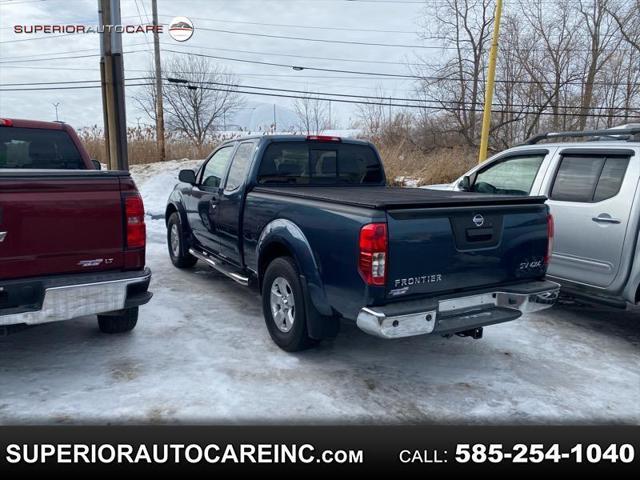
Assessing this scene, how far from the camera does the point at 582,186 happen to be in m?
4.99

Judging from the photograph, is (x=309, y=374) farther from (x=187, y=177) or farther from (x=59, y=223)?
(x=187, y=177)

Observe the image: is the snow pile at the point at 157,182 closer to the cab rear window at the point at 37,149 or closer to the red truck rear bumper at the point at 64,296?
the cab rear window at the point at 37,149

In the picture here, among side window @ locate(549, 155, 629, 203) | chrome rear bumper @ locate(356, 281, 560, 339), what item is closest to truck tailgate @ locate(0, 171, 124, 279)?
chrome rear bumper @ locate(356, 281, 560, 339)

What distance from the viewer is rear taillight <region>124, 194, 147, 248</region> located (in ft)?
12.5

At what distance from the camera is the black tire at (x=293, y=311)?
3994mm

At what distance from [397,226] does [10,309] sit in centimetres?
264

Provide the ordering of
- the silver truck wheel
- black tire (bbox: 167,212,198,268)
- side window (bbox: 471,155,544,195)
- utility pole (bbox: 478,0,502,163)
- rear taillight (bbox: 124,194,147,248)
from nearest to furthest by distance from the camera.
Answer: rear taillight (bbox: 124,194,147,248), the silver truck wheel, side window (bbox: 471,155,544,195), black tire (bbox: 167,212,198,268), utility pole (bbox: 478,0,502,163)

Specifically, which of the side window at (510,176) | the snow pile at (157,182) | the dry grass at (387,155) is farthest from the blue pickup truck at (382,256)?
the dry grass at (387,155)

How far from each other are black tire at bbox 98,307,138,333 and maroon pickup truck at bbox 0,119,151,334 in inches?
25.5

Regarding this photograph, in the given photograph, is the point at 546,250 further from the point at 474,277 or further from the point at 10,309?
the point at 10,309

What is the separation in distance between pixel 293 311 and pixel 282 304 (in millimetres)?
169

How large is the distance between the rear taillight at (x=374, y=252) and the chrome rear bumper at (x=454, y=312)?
8.4 inches

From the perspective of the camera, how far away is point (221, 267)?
5.73 metres

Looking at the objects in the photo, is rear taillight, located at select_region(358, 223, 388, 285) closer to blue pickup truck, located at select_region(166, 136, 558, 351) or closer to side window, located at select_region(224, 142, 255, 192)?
blue pickup truck, located at select_region(166, 136, 558, 351)
